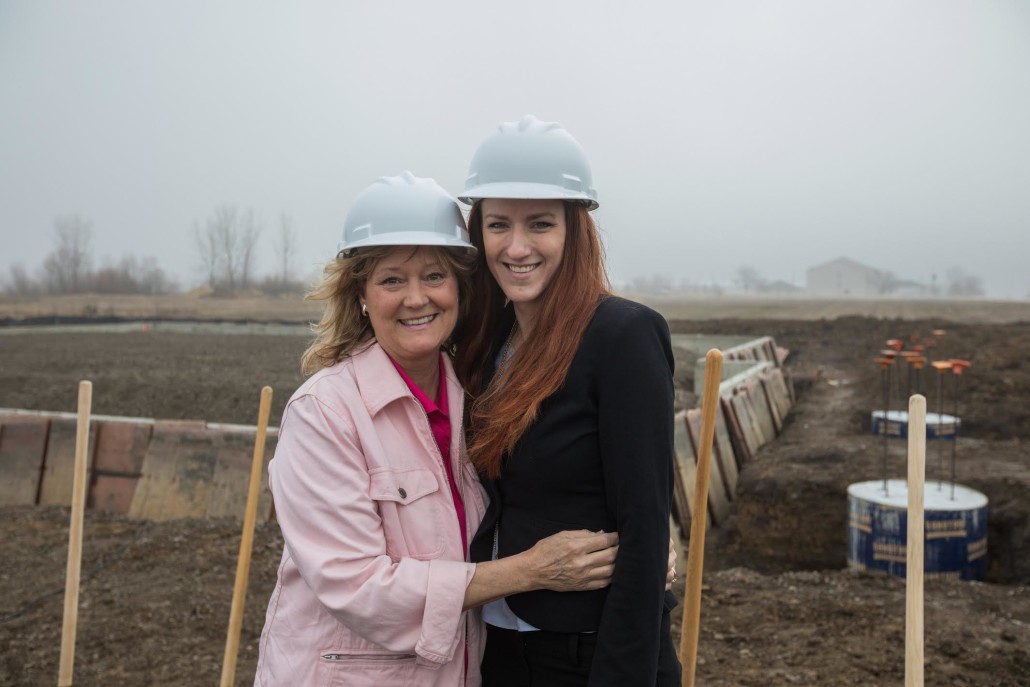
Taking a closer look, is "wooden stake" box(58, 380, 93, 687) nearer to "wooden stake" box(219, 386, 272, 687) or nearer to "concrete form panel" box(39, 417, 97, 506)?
"wooden stake" box(219, 386, 272, 687)

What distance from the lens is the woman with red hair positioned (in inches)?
78.0

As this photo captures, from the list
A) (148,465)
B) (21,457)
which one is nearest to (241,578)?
(148,465)

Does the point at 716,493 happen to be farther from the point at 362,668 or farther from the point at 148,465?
the point at 362,668

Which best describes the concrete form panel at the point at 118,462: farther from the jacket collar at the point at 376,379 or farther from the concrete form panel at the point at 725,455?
the jacket collar at the point at 376,379

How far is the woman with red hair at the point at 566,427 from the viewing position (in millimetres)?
1982

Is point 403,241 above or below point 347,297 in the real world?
above

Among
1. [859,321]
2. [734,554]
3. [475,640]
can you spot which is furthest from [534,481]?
[859,321]

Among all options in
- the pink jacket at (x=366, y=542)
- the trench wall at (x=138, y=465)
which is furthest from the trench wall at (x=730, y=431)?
the trench wall at (x=138, y=465)

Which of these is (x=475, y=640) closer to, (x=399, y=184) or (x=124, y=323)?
(x=399, y=184)

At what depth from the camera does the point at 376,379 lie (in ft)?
7.37

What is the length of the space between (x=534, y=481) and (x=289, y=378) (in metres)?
16.0

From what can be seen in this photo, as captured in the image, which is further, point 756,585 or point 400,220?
point 756,585

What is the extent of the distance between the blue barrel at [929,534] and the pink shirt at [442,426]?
5508 mm

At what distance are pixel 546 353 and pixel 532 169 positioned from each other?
0.52 metres
